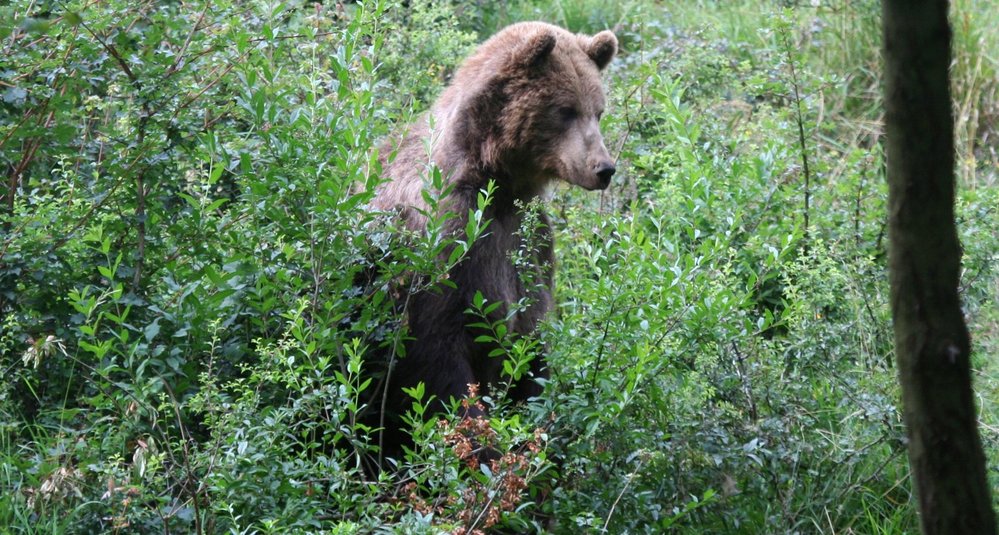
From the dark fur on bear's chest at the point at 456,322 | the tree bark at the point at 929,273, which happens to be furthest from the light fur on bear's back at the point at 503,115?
the tree bark at the point at 929,273

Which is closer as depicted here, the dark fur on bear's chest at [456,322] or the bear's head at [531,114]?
the dark fur on bear's chest at [456,322]

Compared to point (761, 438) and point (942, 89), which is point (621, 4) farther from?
point (942, 89)

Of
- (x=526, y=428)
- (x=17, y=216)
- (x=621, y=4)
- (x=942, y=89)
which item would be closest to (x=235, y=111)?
(x=17, y=216)

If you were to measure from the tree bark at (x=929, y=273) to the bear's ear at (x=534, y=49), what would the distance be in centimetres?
360

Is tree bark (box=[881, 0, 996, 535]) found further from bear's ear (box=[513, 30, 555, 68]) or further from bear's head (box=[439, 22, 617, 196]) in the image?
bear's ear (box=[513, 30, 555, 68])

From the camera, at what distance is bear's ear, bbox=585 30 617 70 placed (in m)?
5.84

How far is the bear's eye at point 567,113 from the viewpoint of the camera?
5.56 metres

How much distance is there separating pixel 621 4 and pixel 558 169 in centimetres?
485

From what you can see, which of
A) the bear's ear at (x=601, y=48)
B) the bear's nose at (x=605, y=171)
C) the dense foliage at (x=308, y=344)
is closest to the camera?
the dense foliage at (x=308, y=344)

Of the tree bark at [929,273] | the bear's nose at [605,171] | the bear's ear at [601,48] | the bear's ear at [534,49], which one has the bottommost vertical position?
the bear's nose at [605,171]

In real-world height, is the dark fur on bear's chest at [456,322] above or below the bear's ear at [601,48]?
below

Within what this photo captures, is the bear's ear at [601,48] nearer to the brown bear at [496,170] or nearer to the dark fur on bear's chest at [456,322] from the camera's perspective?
the brown bear at [496,170]

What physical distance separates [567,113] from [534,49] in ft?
1.12

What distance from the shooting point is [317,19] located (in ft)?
19.2
